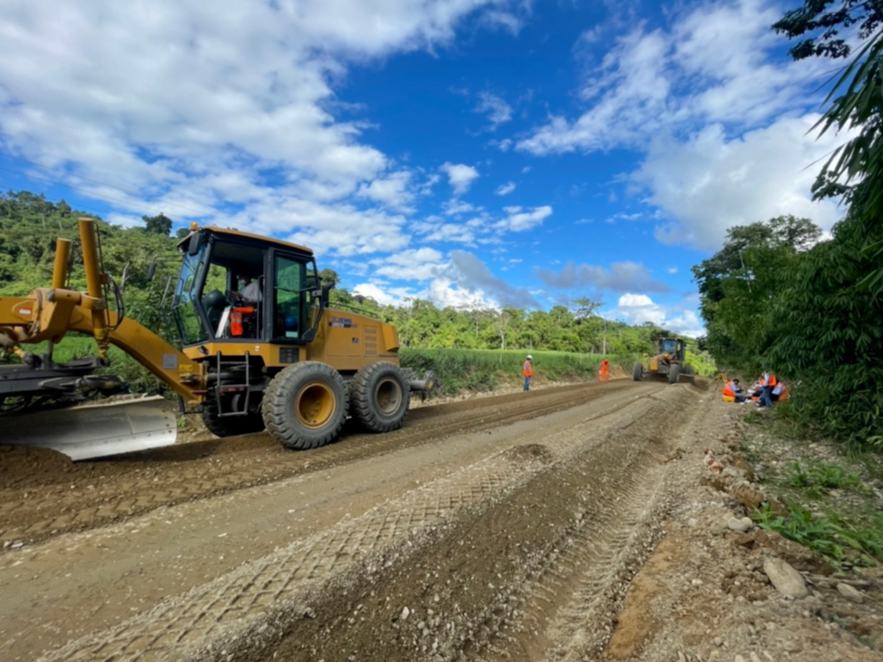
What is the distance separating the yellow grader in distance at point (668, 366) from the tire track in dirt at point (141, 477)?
19.8 meters

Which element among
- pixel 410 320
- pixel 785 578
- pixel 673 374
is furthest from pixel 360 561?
pixel 410 320

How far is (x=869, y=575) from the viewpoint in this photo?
2.69 m

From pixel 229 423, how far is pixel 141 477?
7.31ft

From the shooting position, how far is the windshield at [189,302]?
547cm

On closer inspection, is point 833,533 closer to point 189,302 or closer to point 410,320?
point 189,302

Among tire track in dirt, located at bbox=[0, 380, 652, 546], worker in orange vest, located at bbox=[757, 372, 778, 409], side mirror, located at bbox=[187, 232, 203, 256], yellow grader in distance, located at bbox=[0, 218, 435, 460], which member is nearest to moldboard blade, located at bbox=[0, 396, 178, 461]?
yellow grader in distance, located at bbox=[0, 218, 435, 460]

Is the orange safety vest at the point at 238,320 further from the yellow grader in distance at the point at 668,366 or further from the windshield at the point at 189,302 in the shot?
the yellow grader in distance at the point at 668,366

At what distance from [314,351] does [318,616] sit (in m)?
4.69

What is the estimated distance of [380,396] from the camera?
6.98 metres

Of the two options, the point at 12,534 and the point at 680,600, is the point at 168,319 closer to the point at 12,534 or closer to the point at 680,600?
the point at 12,534

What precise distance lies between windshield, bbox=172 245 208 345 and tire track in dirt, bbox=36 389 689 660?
12.5ft

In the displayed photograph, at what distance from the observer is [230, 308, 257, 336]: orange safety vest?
5645 millimetres

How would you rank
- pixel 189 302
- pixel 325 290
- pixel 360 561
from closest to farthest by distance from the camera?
pixel 360 561 < pixel 189 302 < pixel 325 290

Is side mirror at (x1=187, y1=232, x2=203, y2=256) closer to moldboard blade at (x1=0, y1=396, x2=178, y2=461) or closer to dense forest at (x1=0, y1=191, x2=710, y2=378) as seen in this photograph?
moldboard blade at (x1=0, y1=396, x2=178, y2=461)
